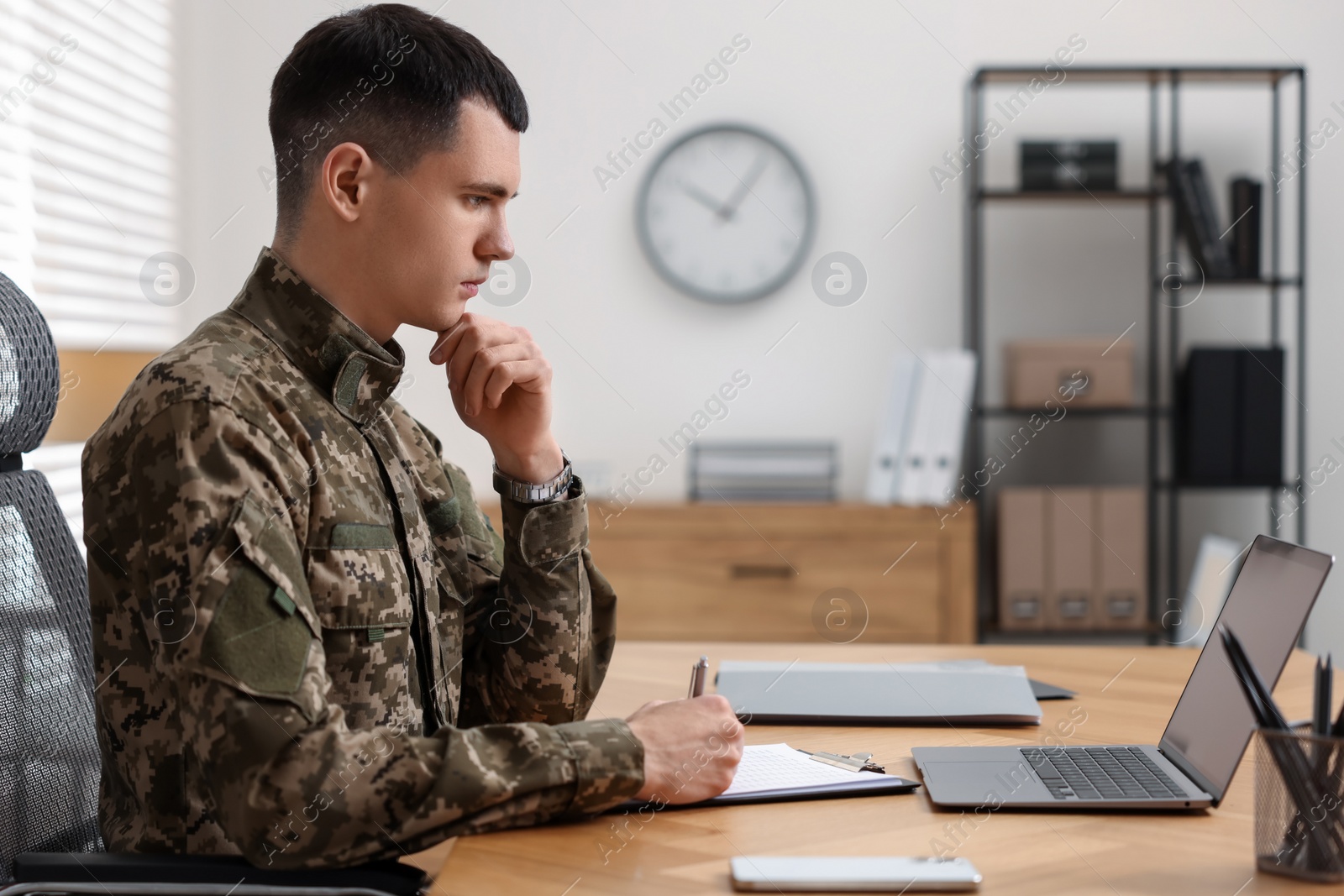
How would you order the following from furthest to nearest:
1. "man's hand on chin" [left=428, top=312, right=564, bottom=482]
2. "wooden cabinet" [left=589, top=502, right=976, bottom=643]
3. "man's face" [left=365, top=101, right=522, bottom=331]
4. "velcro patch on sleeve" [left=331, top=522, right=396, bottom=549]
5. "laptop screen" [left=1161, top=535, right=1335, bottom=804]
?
1. "wooden cabinet" [left=589, top=502, right=976, bottom=643]
2. "man's hand on chin" [left=428, top=312, right=564, bottom=482]
3. "man's face" [left=365, top=101, right=522, bottom=331]
4. "velcro patch on sleeve" [left=331, top=522, right=396, bottom=549]
5. "laptop screen" [left=1161, top=535, right=1335, bottom=804]

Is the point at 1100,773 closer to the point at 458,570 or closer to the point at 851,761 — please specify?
the point at 851,761

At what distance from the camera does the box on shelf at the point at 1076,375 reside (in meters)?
2.93

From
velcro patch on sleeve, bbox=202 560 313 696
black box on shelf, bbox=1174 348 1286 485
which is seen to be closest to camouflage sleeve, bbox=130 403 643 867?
velcro patch on sleeve, bbox=202 560 313 696

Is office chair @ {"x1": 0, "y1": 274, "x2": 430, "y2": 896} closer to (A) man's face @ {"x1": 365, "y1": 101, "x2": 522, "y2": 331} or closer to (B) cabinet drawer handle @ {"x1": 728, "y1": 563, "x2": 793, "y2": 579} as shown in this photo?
(A) man's face @ {"x1": 365, "y1": 101, "x2": 522, "y2": 331}

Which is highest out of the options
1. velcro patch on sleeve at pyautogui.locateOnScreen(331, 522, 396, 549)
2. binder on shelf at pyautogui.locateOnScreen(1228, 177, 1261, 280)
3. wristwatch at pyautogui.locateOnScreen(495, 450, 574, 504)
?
binder on shelf at pyautogui.locateOnScreen(1228, 177, 1261, 280)

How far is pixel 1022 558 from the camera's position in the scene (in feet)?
9.52

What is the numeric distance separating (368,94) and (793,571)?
193 centimetres

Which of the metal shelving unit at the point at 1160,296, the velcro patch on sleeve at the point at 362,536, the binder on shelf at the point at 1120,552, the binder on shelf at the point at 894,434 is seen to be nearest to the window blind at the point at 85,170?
the velcro patch on sleeve at the point at 362,536

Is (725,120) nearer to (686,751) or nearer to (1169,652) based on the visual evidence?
(1169,652)

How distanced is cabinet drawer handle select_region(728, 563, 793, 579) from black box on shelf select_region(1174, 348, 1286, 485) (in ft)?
3.62

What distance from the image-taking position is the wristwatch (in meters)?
1.22

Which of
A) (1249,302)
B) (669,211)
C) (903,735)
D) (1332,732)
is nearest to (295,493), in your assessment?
(903,735)

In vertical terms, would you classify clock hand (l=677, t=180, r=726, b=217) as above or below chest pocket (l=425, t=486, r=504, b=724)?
above

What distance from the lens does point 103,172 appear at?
102 inches
